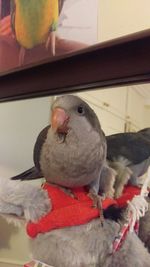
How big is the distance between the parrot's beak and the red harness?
0.08 m

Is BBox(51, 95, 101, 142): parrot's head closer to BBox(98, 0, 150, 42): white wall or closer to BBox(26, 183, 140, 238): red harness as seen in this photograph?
BBox(26, 183, 140, 238): red harness

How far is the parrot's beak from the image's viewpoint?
0.41m

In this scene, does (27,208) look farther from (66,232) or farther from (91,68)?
(91,68)

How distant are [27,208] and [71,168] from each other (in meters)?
0.08

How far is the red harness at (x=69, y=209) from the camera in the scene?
0.40 m

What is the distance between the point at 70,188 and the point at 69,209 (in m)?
0.04

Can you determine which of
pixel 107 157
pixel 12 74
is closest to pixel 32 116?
pixel 12 74

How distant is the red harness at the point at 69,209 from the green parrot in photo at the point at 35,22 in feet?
1.09

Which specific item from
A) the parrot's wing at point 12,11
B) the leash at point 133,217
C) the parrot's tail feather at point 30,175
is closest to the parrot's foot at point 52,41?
the parrot's wing at point 12,11

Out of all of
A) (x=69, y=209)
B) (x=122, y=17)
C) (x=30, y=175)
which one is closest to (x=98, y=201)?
(x=69, y=209)

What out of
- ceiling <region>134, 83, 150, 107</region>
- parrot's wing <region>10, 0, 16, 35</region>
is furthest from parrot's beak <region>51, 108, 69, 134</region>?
parrot's wing <region>10, 0, 16, 35</region>

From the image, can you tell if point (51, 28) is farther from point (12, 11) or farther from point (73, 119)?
point (73, 119)

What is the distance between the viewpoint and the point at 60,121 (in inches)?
16.2

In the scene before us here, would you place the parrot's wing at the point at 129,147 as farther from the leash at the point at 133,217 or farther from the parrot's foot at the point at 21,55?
the parrot's foot at the point at 21,55
